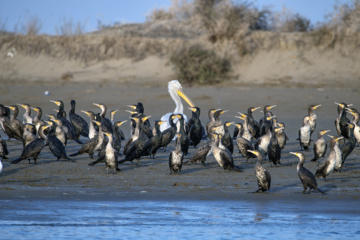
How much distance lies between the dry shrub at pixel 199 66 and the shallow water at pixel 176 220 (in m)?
15.9

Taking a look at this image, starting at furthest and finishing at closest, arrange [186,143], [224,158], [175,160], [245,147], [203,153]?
[186,143] < [245,147] < [203,153] < [224,158] < [175,160]

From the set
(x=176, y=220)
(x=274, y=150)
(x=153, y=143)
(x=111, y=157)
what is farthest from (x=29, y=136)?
(x=176, y=220)

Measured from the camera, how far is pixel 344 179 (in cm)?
1198

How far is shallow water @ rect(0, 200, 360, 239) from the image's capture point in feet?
29.3

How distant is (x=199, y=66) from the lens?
86.6ft

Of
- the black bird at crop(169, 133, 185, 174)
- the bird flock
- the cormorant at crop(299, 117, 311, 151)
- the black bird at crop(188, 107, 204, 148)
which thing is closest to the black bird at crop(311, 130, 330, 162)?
the bird flock

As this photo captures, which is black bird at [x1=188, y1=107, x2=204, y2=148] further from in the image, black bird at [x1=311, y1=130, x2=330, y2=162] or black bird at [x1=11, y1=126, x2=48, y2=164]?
black bird at [x1=11, y1=126, x2=48, y2=164]

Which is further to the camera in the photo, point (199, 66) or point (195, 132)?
point (199, 66)

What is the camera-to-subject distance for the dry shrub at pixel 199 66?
26.2 metres

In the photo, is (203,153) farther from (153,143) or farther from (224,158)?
(153,143)

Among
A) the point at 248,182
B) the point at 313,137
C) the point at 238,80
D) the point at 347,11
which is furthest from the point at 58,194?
the point at 347,11

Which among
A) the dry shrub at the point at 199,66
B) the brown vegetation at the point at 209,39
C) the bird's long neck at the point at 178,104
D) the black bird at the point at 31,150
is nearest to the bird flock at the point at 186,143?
the black bird at the point at 31,150

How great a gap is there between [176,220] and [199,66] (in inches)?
678

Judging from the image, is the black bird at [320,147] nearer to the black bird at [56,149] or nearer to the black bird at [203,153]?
the black bird at [203,153]
